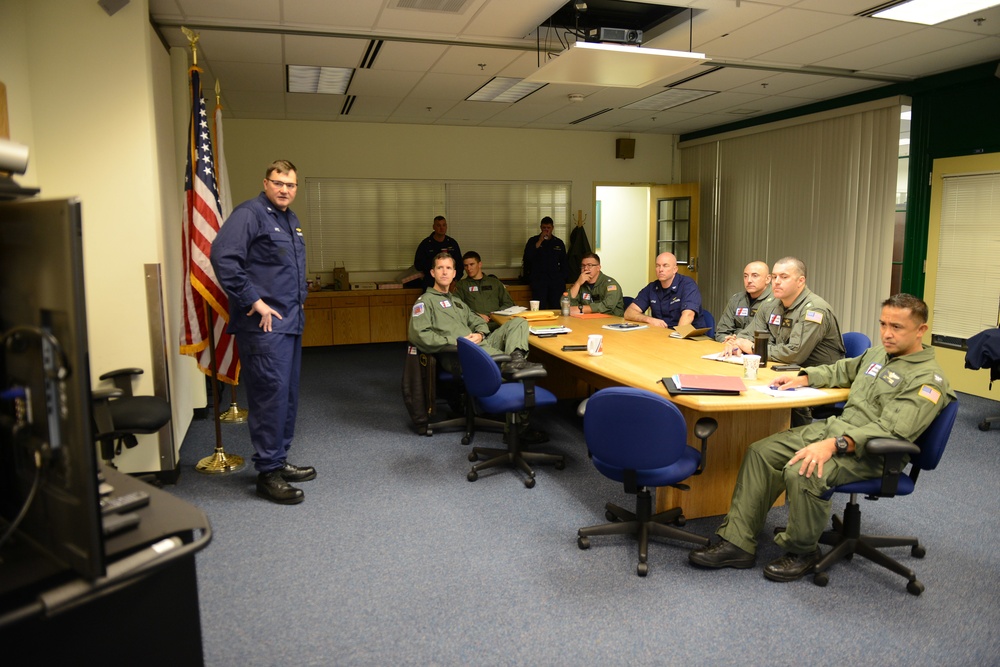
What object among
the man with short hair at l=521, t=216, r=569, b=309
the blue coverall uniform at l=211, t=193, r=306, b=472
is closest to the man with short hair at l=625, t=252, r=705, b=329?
the blue coverall uniform at l=211, t=193, r=306, b=472

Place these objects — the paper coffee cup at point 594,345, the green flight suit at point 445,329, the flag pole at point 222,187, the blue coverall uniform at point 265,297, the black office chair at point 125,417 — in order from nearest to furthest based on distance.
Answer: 1. the black office chair at point 125,417
2. the blue coverall uniform at point 265,297
3. the paper coffee cup at point 594,345
4. the green flight suit at point 445,329
5. the flag pole at point 222,187

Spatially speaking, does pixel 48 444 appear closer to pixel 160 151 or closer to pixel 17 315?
pixel 17 315

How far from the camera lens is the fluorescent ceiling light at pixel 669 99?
6550mm

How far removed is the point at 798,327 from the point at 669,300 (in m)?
1.75

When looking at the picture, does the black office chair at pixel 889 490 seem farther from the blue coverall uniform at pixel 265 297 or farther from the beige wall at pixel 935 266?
the beige wall at pixel 935 266

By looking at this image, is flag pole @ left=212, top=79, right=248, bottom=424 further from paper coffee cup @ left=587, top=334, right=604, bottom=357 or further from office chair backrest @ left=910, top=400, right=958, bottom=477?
office chair backrest @ left=910, top=400, right=958, bottom=477

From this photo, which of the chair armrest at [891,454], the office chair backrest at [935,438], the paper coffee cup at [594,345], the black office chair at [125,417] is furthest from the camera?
the paper coffee cup at [594,345]

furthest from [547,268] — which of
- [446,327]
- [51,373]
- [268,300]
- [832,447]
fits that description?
[51,373]

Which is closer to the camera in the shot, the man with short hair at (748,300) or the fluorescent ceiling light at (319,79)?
the man with short hair at (748,300)

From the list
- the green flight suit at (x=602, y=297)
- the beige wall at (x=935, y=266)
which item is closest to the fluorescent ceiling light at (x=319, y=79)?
the green flight suit at (x=602, y=297)

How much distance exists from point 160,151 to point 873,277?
6325 millimetres

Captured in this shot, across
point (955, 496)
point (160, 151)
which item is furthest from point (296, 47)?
point (955, 496)

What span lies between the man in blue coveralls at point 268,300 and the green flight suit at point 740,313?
2787 mm

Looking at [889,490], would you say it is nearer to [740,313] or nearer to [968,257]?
[740,313]
